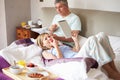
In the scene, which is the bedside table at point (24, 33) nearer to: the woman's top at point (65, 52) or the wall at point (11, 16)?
the wall at point (11, 16)

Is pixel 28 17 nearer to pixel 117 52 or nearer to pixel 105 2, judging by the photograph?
pixel 105 2

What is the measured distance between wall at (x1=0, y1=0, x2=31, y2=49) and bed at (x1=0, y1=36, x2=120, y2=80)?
132 cm

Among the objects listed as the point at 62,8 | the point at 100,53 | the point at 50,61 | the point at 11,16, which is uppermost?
the point at 62,8

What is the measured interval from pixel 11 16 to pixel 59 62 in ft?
7.36

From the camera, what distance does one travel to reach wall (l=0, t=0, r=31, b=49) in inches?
152

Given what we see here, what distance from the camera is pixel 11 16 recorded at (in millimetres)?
3941

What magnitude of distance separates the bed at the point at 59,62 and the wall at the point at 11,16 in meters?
1.32

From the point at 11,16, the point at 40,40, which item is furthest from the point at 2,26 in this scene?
the point at 40,40

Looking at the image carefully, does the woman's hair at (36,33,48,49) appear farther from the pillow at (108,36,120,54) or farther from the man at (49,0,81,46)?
the pillow at (108,36,120,54)

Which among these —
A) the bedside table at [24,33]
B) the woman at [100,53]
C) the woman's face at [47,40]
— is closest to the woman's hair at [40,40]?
the woman's face at [47,40]

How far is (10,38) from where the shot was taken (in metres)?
4.02

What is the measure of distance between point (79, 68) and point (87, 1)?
1.38m

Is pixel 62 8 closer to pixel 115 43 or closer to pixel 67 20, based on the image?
pixel 67 20

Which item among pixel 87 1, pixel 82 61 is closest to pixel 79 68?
pixel 82 61
